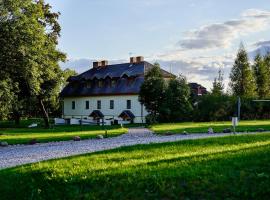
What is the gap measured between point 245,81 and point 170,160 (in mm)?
61169

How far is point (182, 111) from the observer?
50219mm

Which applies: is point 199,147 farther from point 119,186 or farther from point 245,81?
point 245,81

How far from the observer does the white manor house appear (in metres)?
63.4

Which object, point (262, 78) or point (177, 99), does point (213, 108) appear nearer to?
point (177, 99)

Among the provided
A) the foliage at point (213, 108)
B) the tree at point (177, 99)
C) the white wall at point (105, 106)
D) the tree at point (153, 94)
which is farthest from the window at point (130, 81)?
the tree at point (177, 99)

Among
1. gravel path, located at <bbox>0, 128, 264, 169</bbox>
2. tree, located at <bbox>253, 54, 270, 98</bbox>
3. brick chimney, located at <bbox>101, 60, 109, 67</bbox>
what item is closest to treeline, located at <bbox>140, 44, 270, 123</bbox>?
tree, located at <bbox>253, 54, 270, 98</bbox>

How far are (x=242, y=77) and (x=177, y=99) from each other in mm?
24600

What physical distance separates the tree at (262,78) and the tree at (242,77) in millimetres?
3046

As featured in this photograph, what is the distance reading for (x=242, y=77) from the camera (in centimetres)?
7081

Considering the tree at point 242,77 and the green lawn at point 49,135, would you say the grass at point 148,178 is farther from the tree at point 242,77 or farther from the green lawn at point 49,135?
the tree at point 242,77

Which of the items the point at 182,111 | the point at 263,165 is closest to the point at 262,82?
the point at 182,111

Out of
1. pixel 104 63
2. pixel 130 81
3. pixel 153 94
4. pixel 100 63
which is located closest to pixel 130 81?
pixel 130 81

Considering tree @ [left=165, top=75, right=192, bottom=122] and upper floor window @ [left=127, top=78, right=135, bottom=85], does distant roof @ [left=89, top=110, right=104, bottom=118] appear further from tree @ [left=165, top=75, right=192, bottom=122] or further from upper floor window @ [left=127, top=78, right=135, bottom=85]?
tree @ [left=165, top=75, right=192, bottom=122]

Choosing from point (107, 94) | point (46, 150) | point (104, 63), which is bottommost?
point (46, 150)
